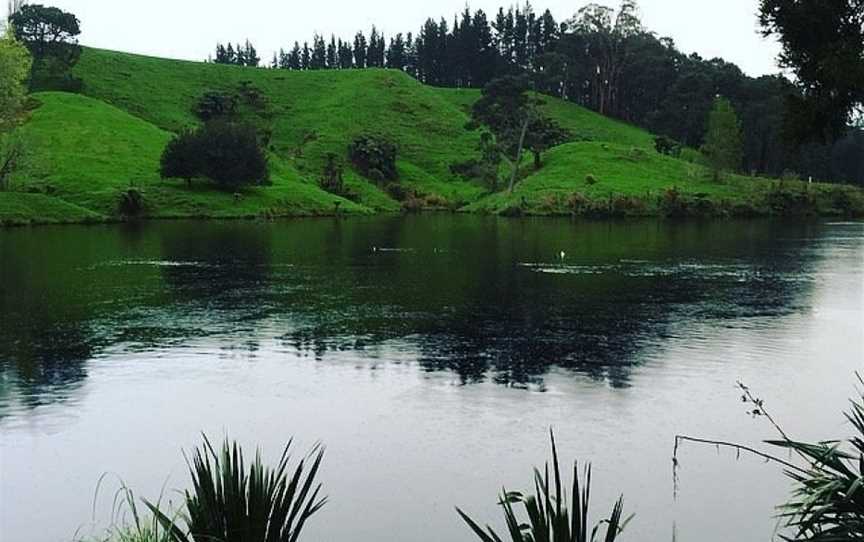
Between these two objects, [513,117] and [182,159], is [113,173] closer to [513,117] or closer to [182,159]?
[182,159]

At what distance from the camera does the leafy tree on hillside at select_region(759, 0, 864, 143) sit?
28.9 meters

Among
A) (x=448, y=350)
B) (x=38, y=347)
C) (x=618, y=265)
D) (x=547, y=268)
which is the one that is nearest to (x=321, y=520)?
(x=448, y=350)

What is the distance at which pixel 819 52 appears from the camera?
30.3 m

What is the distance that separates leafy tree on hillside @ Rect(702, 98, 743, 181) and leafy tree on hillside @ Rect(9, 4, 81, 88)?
102m

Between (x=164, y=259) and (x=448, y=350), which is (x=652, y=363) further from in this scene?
(x=164, y=259)

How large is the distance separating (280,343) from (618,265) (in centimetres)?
3027

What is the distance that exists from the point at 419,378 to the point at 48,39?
14724 centimetres

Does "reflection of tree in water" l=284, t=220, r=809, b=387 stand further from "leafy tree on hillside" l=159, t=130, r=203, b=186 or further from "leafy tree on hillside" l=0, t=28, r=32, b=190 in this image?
"leafy tree on hillside" l=159, t=130, r=203, b=186

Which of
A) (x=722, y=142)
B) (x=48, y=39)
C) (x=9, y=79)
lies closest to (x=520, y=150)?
(x=722, y=142)

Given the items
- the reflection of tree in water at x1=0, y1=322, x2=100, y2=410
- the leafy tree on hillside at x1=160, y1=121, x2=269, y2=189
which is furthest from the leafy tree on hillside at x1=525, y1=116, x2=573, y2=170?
the reflection of tree in water at x1=0, y1=322, x2=100, y2=410

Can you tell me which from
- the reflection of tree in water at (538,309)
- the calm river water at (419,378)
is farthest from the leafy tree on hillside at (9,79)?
the reflection of tree in water at (538,309)

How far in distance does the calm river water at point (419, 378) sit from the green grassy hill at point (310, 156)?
52.0 meters

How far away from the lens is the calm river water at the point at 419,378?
1577cm

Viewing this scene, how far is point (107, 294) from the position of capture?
40.4 m
